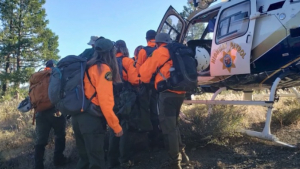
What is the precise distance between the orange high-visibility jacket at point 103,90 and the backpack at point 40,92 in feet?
6.07

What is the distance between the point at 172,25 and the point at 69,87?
3.91 m

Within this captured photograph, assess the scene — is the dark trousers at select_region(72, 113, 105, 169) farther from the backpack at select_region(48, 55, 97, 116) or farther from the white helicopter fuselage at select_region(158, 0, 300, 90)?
the white helicopter fuselage at select_region(158, 0, 300, 90)

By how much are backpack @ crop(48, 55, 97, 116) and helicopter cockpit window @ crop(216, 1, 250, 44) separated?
115 inches

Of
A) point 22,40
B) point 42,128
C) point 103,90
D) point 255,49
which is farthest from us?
point 22,40

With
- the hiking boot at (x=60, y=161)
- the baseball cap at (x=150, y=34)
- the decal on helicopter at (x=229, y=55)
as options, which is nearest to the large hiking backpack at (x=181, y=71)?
the decal on helicopter at (x=229, y=55)

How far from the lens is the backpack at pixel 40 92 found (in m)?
5.00

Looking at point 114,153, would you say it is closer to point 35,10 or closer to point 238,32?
point 238,32

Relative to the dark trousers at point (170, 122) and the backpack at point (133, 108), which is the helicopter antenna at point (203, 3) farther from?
the dark trousers at point (170, 122)

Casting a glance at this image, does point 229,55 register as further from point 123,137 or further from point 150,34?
point 123,137

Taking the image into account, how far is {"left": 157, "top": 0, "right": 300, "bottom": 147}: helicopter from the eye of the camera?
177 inches

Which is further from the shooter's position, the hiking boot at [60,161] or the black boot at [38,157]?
the hiking boot at [60,161]

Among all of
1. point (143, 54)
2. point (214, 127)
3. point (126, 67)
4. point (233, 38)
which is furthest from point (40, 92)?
point (233, 38)

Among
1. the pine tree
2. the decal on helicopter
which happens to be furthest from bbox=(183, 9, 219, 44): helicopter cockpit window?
the pine tree

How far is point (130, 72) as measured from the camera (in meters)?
4.97
